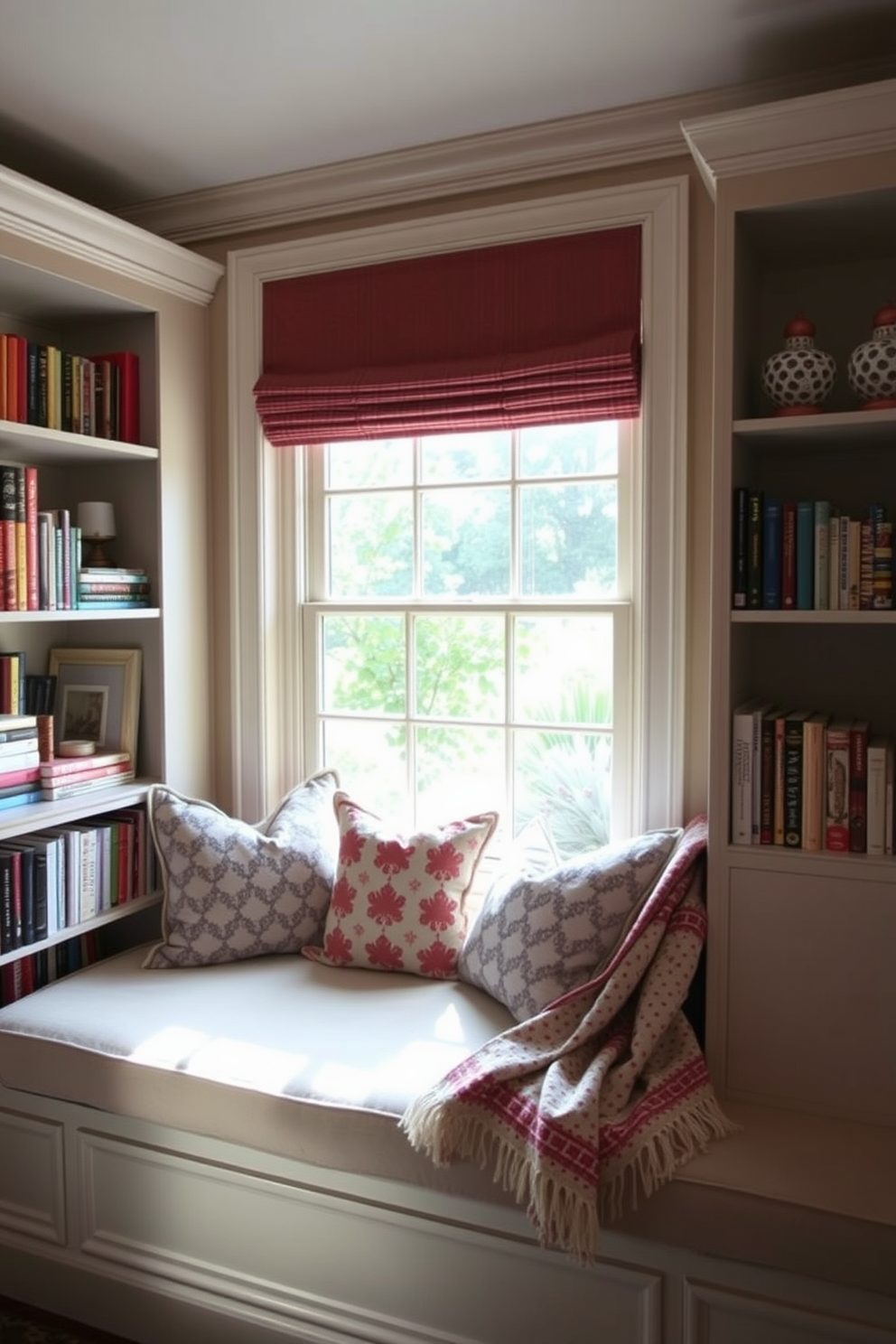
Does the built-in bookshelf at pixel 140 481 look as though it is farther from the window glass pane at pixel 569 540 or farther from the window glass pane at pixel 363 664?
the window glass pane at pixel 569 540

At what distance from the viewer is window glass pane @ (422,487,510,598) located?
2725 millimetres

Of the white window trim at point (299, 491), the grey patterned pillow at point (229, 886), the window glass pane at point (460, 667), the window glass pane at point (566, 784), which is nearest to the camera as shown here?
the white window trim at point (299, 491)

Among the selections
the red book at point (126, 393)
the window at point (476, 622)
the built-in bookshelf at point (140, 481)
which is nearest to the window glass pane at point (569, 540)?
the window at point (476, 622)

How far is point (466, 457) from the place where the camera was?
2.75m

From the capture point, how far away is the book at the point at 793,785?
2.00m

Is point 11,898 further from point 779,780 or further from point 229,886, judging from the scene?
point 779,780

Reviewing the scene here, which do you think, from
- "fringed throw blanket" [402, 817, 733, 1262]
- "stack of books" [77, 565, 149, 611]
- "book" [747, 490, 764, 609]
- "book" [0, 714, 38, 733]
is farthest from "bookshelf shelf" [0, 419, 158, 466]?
"fringed throw blanket" [402, 817, 733, 1262]

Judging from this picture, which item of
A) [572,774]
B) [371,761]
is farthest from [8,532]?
[572,774]

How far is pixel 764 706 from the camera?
2178 millimetres

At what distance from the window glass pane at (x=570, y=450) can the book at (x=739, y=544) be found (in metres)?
0.61

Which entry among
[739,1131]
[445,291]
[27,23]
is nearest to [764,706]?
[739,1131]

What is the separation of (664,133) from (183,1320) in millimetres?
2758

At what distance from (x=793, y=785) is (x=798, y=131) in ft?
3.92

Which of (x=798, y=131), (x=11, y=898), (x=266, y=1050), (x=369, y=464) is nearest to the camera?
(x=798, y=131)
